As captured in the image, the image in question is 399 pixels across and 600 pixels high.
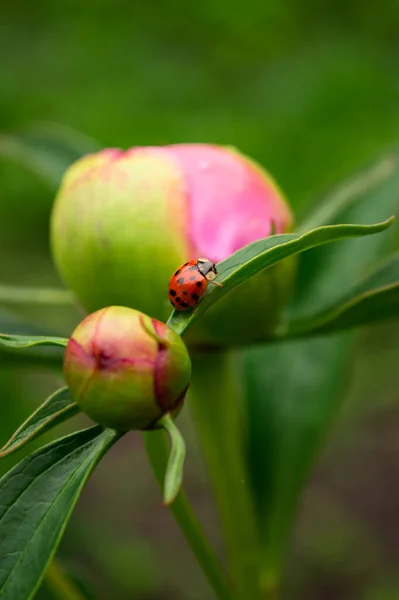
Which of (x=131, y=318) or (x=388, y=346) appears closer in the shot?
(x=131, y=318)

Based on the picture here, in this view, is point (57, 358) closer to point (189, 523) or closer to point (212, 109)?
point (189, 523)

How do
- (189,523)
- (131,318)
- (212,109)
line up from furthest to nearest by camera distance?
(212,109) → (189,523) → (131,318)

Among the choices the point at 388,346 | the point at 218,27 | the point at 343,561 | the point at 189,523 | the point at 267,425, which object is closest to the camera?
the point at 189,523

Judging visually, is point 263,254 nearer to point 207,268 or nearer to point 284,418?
point 207,268

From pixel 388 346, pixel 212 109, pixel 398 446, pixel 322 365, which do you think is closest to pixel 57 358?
pixel 322 365

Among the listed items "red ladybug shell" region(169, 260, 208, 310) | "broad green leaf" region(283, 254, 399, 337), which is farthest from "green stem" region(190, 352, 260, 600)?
"red ladybug shell" region(169, 260, 208, 310)

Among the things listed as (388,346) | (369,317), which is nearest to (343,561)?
(388,346)

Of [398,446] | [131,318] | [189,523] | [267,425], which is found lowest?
[398,446]

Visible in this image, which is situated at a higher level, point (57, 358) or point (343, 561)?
point (57, 358)

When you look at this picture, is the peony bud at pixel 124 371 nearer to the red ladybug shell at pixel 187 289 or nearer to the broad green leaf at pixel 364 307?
the red ladybug shell at pixel 187 289
